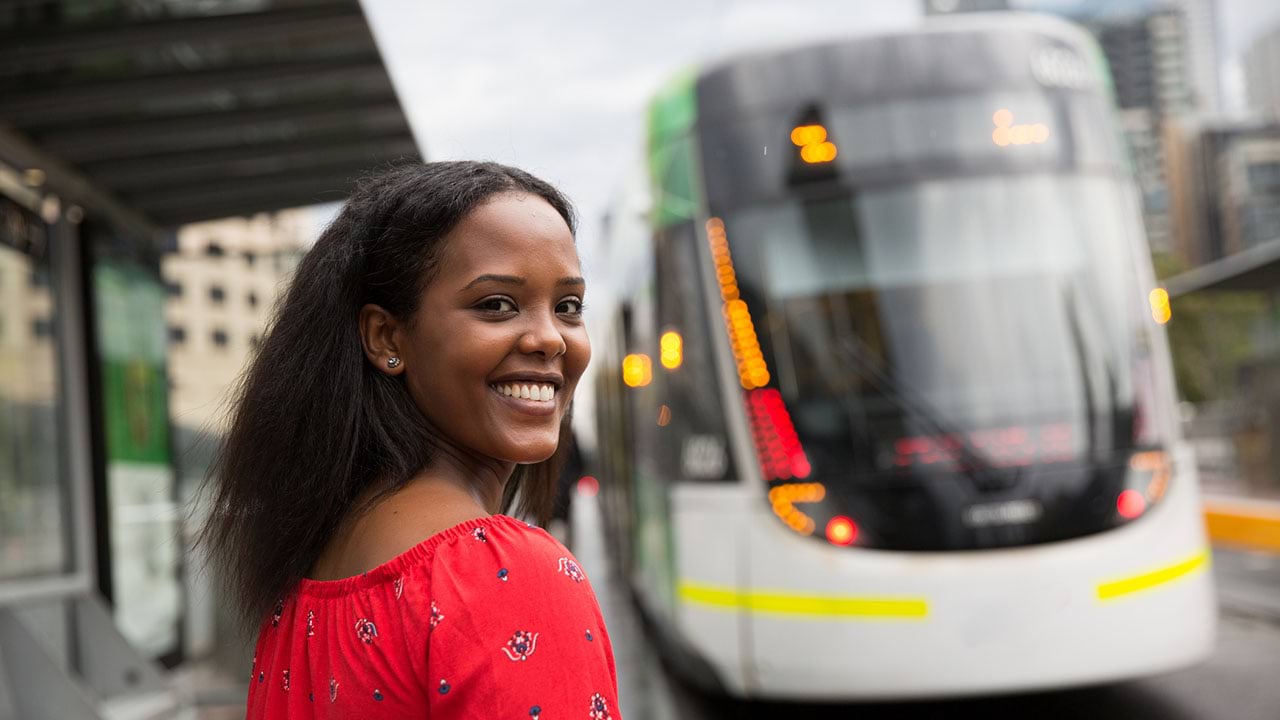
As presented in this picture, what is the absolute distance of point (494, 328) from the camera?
1403 millimetres

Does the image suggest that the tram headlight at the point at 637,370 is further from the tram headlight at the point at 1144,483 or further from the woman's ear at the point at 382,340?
the woman's ear at the point at 382,340

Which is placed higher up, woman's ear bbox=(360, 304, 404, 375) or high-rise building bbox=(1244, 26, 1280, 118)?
high-rise building bbox=(1244, 26, 1280, 118)

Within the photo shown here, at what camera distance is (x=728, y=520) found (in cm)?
609

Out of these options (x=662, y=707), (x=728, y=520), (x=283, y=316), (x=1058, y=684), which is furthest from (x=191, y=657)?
(x=283, y=316)

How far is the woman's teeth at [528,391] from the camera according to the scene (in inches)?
56.4

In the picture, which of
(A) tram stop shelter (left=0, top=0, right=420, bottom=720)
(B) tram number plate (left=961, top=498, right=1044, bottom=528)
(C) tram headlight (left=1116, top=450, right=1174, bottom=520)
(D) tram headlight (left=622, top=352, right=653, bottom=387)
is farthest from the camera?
(D) tram headlight (left=622, top=352, right=653, bottom=387)

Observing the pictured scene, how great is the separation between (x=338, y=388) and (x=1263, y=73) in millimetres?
161530

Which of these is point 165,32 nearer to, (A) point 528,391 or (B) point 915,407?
(B) point 915,407

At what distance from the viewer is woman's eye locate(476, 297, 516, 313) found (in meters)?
1.41

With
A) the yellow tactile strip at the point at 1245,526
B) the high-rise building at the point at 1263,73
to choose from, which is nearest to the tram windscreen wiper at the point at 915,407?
the yellow tactile strip at the point at 1245,526

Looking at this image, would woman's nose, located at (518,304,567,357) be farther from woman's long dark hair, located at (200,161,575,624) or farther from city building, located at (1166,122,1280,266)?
city building, located at (1166,122,1280,266)

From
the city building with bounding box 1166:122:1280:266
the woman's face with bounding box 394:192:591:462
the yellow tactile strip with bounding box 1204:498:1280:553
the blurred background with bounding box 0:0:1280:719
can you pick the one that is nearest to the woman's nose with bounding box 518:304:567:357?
the woman's face with bounding box 394:192:591:462

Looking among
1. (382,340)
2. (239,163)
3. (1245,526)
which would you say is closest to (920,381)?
(239,163)

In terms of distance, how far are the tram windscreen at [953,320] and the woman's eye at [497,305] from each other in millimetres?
4635
